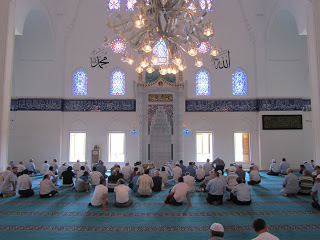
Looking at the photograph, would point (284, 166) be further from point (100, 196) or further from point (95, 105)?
point (95, 105)

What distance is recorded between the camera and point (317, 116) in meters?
5.50

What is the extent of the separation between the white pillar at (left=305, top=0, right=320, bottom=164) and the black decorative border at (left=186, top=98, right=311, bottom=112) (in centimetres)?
332

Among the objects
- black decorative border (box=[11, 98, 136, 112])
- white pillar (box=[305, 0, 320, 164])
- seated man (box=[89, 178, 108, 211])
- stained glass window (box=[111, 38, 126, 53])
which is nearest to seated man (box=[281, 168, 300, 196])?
white pillar (box=[305, 0, 320, 164])

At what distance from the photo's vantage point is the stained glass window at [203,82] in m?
9.11

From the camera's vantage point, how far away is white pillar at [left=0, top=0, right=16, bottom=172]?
5.27m

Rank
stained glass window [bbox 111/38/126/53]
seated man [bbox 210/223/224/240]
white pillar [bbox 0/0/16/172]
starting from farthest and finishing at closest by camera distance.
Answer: stained glass window [bbox 111/38/126/53]
white pillar [bbox 0/0/16/172]
seated man [bbox 210/223/224/240]

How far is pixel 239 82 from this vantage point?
9156 millimetres

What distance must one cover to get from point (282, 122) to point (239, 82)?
76.1 inches

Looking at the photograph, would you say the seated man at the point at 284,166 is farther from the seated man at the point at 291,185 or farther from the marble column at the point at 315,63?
the seated man at the point at 291,185

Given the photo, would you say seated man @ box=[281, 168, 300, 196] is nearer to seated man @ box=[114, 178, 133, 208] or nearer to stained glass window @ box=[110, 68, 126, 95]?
seated man @ box=[114, 178, 133, 208]

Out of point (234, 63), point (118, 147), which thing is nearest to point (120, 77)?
point (118, 147)

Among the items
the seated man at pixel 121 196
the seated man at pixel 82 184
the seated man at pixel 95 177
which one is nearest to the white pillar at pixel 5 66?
the seated man at pixel 82 184

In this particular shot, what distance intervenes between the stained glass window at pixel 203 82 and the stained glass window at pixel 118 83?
251 centimetres

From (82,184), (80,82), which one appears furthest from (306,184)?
(80,82)
